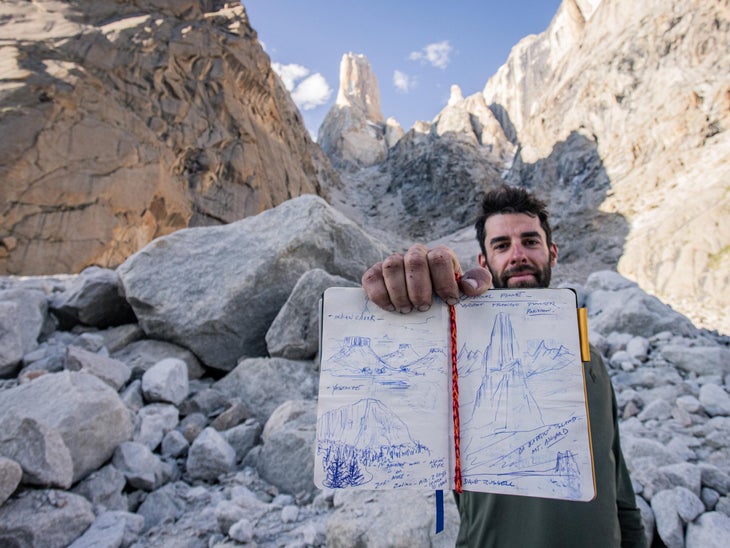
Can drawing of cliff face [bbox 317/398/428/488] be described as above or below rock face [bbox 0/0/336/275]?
below

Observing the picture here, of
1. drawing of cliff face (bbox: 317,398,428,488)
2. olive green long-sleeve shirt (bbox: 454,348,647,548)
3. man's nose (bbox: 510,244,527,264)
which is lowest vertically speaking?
olive green long-sleeve shirt (bbox: 454,348,647,548)

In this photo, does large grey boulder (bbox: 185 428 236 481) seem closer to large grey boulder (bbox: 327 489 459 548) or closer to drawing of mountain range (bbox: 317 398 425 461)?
large grey boulder (bbox: 327 489 459 548)

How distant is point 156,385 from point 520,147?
33062 mm

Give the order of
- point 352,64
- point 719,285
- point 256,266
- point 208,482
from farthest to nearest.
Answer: point 352,64, point 719,285, point 256,266, point 208,482

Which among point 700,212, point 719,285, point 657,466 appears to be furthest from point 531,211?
point 700,212

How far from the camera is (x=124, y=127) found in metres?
14.6

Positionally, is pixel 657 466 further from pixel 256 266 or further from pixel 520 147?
pixel 520 147

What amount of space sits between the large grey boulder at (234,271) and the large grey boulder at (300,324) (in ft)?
1.19

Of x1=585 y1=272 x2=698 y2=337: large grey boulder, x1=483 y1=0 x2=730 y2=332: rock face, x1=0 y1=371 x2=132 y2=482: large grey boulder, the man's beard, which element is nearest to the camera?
the man's beard

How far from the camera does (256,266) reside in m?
4.17

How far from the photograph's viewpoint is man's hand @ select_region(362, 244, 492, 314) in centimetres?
104

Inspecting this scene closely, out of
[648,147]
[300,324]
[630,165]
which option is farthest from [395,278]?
[630,165]

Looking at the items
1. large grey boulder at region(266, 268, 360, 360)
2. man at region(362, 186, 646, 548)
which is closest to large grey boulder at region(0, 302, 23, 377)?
large grey boulder at region(266, 268, 360, 360)

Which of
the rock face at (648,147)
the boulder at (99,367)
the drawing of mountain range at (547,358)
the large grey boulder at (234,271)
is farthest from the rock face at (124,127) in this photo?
the rock face at (648,147)
